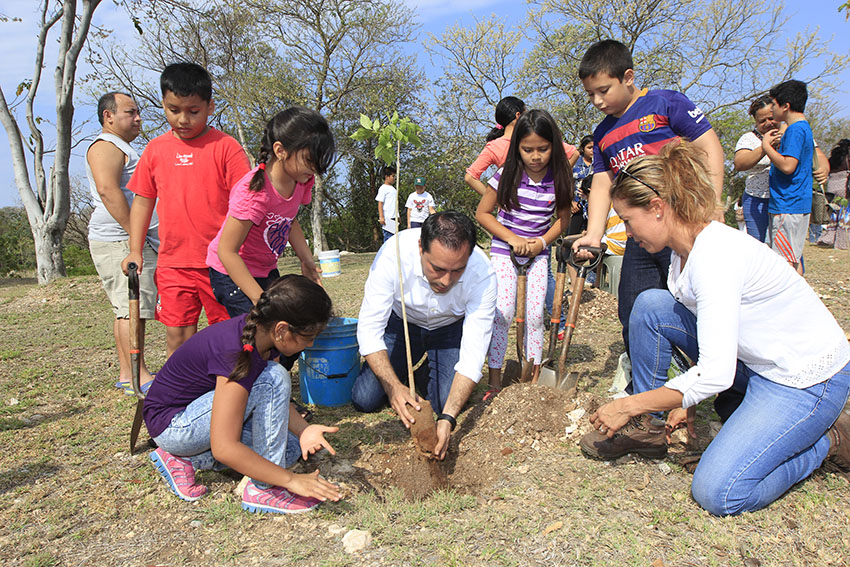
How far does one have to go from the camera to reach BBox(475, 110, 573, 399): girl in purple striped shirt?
3455mm

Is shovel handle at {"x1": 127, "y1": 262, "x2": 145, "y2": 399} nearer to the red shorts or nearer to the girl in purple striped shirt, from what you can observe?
the red shorts

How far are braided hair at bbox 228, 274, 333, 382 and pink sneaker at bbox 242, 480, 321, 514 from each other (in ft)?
1.84

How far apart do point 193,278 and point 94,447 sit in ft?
3.54

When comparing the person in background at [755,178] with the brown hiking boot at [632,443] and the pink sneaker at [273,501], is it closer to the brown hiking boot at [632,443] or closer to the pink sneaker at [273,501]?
the brown hiking boot at [632,443]

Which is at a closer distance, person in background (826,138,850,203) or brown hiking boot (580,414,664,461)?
brown hiking boot (580,414,664,461)

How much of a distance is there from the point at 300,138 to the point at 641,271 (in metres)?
2.04

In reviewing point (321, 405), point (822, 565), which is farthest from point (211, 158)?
point (822, 565)

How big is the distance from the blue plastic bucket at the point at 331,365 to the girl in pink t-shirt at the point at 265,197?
2.02 feet

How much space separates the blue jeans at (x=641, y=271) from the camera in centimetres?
310

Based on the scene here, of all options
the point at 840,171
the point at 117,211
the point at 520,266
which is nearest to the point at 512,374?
the point at 520,266

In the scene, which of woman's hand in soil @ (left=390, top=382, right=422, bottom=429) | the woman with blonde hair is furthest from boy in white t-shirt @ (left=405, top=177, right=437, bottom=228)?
the woman with blonde hair

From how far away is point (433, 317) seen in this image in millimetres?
3277

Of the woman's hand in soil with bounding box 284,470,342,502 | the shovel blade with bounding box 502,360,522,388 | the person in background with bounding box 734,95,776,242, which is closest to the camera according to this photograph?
the woman's hand in soil with bounding box 284,470,342,502

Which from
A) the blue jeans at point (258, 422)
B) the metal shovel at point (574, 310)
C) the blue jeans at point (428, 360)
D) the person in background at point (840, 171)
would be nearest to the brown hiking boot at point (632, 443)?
the metal shovel at point (574, 310)
